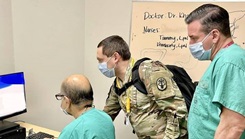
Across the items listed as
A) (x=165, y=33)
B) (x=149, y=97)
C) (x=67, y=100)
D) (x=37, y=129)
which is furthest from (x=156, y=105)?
(x=37, y=129)

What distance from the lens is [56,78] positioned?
2.59m

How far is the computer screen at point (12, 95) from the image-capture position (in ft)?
6.53

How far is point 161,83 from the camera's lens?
1584 mm

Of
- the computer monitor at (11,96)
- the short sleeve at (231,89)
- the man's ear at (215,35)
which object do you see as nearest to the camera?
the short sleeve at (231,89)

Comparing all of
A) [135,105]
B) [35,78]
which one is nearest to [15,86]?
[35,78]

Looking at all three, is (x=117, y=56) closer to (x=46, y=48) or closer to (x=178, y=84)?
(x=178, y=84)

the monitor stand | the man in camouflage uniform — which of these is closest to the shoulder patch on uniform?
the man in camouflage uniform

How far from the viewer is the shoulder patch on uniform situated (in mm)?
1572

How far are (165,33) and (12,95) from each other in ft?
4.43

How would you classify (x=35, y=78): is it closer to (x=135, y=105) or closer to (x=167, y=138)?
(x=135, y=105)

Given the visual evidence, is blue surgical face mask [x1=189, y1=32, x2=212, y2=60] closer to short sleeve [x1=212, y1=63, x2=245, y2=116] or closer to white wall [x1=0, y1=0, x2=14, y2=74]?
short sleeve [x1=212, y1=63, x2=245, y2=116]

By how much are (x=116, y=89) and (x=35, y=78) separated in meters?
0.84

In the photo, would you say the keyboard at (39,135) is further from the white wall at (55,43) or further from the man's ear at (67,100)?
the man's ear at (67,100)

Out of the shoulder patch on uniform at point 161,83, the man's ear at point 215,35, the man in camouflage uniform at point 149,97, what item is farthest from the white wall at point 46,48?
the man's ear at point 215,35
